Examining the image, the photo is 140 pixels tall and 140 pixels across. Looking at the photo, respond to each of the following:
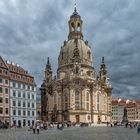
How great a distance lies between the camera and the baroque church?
450ft

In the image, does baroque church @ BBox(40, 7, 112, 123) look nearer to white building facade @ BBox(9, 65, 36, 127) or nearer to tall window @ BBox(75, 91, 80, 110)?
tall window @ BBox(75, 91, 80, 110)

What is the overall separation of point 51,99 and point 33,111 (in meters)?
45.6

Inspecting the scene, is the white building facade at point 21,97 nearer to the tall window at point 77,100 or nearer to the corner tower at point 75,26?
the tall window at point 77,100

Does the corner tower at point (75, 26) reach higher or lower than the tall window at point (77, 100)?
higher

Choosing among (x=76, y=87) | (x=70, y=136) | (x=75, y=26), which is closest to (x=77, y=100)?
(x=76, y=87)

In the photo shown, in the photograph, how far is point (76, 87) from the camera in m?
138

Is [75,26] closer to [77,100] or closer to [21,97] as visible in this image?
[77,100]

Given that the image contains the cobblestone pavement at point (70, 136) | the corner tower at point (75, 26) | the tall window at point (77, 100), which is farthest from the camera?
the corner tower at point (75, 26)

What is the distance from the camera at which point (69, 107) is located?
5359 inches

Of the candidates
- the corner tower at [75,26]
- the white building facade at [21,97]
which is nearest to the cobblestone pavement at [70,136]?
the white building facade at [21,97]

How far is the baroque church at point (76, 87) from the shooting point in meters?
137

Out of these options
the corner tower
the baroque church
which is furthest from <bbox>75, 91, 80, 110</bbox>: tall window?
the corner tower

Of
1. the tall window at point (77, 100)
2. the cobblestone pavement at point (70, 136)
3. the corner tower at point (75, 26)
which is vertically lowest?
the cobblestone pavement at point (70, 136)

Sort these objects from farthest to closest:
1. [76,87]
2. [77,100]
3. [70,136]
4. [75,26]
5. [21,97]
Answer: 1. [75,26]
2. [76,87]
3. [77,100]
4. [21,97]
5. [70,136]
